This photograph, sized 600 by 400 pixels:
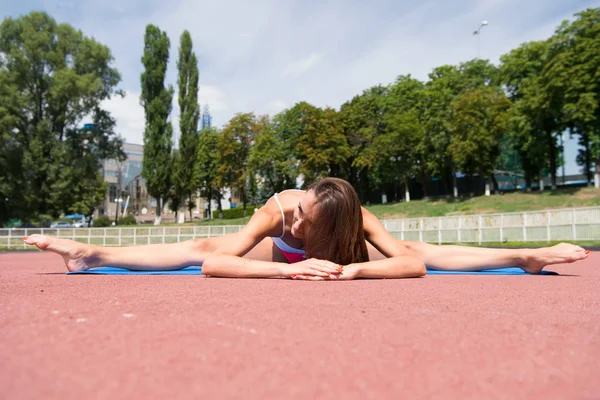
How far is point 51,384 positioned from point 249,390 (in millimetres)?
498

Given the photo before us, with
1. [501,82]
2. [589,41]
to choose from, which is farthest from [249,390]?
[501,82]

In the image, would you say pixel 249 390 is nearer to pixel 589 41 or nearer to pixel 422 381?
pixel 422 381

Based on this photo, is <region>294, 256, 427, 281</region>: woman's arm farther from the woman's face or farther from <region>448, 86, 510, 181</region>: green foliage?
<region>448, 86, 510, 181</region>: green foliage

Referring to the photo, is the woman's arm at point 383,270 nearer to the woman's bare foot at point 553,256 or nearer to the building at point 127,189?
the woman's bare foot at point 553,256

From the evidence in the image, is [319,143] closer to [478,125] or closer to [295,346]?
[478,125]

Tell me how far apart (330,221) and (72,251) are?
2544 millimetres

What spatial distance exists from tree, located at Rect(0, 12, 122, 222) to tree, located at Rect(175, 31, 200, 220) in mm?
8434

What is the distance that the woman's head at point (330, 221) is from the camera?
3484 millimetres

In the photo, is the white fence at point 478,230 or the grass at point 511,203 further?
the grass at point 511,203

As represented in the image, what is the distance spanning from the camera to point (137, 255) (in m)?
4.53

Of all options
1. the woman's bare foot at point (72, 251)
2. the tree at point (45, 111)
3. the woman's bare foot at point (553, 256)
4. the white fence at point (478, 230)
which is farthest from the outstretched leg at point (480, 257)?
the tree at point (45, 111)

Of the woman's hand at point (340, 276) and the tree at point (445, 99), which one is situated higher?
the tree at point (445, 99)

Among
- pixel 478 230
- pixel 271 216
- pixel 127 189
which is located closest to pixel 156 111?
pixel 478 230

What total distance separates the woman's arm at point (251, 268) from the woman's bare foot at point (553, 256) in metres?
1.98
